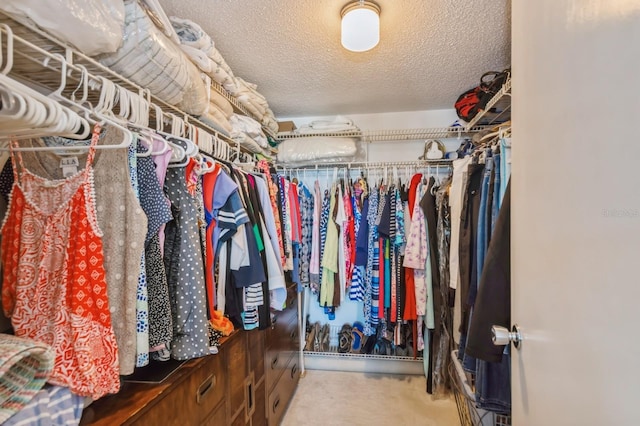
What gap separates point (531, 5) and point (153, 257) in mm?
1158

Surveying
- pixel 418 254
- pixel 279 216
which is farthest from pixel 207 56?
pixel 418 254

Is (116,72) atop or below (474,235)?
atop

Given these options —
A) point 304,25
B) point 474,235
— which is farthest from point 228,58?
point 474,235

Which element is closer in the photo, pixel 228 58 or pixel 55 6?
pixel 55 6

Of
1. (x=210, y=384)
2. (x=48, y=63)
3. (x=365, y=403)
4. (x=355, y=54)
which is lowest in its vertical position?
(x=365, y=403)

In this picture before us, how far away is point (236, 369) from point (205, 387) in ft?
0.86

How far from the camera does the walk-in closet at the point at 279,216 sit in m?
0.47

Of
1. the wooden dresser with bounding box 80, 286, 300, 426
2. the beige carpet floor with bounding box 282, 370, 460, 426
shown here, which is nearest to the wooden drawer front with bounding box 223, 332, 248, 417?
the wooden dresser with bounding box 80, 286, 300, 426

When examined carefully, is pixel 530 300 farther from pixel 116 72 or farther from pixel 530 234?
pixel 116 72

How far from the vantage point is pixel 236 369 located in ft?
4.25

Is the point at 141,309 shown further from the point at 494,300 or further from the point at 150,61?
the point at 494,300

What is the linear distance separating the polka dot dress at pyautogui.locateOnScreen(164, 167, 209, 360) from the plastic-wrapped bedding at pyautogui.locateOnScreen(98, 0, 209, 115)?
1.11 feet

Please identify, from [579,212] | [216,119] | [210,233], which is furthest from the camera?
[216,119]

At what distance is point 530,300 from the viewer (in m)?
0.68
